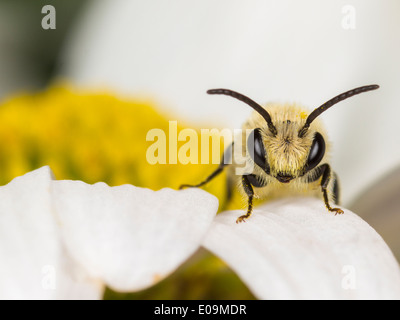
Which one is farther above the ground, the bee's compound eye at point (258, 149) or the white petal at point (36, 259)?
the bee's compound eye at point (258, 149)

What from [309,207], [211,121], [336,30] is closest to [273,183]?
[309,207]

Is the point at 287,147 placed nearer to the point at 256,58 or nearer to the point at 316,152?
the point at 316,152

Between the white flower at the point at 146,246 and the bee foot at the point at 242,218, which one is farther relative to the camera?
the bee foot at the point at 242,218

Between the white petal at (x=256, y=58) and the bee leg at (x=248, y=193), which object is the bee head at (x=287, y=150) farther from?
the white petal at (x=256, y=58)

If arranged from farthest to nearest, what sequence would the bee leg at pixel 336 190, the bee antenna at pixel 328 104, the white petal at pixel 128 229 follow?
1. the bee leg at pixel 336 190
2. the bee antenna at pixel 328 104
3. the white petal at pixel 128 229

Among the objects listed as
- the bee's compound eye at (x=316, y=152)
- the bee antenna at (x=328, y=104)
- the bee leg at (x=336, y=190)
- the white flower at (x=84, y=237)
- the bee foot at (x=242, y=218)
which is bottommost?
the bee leg at (x=336, y=190)

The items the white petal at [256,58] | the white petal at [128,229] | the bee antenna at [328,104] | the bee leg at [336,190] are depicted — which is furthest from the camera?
the white petal at [256,58]

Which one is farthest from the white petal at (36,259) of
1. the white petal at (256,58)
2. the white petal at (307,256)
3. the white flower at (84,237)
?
the white petal at (256,58)

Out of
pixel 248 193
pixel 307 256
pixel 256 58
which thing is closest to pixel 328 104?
pixel 248 193
